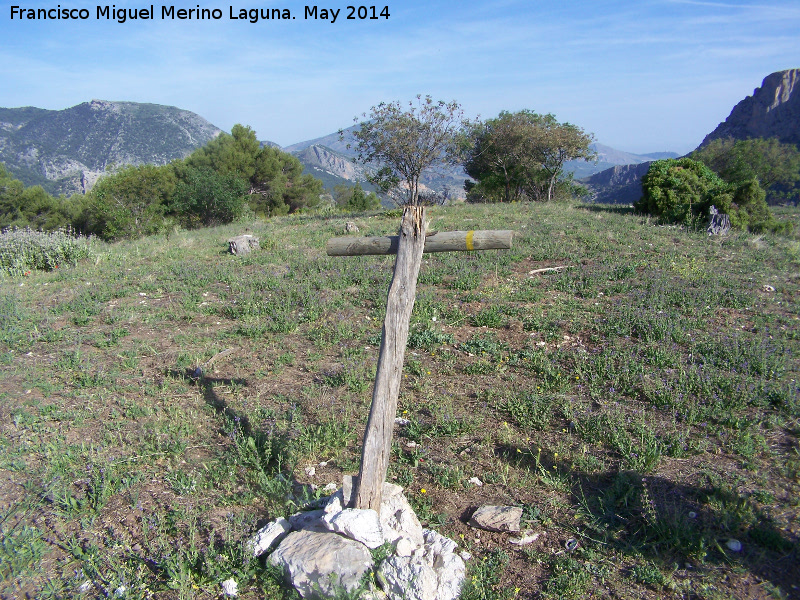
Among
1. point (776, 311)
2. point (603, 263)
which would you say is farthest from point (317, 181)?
point (776, 311)

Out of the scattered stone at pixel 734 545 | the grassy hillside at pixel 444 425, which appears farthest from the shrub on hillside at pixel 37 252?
the scattered stone at pixel 734 545

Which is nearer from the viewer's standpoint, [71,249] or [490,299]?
[490,299]

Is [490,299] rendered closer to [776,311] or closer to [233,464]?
[776,311]

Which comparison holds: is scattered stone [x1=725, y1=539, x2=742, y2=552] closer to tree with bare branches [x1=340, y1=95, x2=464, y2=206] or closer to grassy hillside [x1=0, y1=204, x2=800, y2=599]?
grassy hillside [x1=0, y1=204, x2=800, y2=599]

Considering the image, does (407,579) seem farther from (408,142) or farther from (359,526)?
(408,142)

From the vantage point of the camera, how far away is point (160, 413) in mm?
5121

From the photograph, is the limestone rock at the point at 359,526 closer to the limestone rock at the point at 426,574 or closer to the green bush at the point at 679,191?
the limestone rock at the point at 426,574

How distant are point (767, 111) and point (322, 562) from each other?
9893cm

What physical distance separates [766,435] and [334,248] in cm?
427

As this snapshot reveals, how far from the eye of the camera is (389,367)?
3293mm

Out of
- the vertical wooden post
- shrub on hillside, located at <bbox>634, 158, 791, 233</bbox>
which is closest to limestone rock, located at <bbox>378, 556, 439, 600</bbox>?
the vertical wooden post

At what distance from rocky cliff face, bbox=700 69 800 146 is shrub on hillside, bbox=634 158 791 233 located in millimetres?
66915

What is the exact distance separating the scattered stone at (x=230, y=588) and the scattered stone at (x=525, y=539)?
6.12ft

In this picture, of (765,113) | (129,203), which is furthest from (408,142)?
(765,113)
